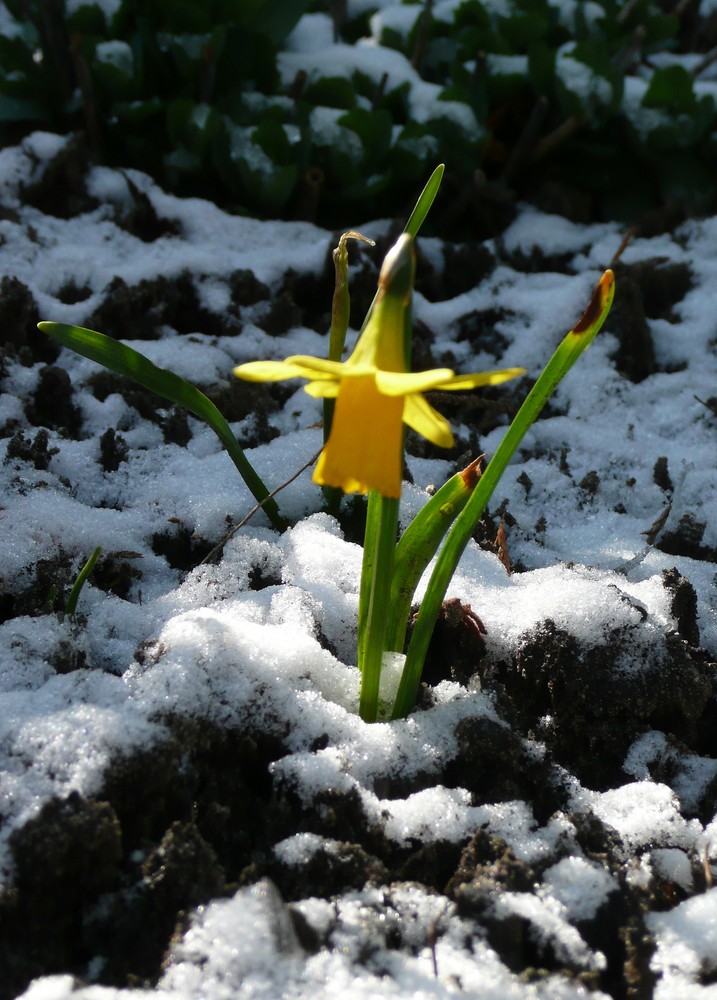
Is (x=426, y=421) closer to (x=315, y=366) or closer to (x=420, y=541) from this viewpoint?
(x=315, y=366)

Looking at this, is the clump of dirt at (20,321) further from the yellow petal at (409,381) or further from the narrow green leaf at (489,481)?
the yellow petal at (409,381)

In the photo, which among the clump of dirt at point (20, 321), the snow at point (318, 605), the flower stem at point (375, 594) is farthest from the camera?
the clump of dirt at point (20, 321)

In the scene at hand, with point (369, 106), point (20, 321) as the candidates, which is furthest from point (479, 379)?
point (369, 106)

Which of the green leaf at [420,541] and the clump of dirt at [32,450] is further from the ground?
the clump of dirt at [32,450]

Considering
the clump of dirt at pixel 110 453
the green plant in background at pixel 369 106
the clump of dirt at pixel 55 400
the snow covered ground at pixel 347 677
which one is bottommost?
the snow covered ground at pixel 347 677

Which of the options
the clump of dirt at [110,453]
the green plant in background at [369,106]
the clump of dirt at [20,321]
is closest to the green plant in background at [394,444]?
the clump of dirt at [110,453]

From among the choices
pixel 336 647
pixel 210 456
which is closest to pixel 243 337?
pixel 210 456

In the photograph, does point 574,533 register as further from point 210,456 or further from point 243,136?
point 243,136
